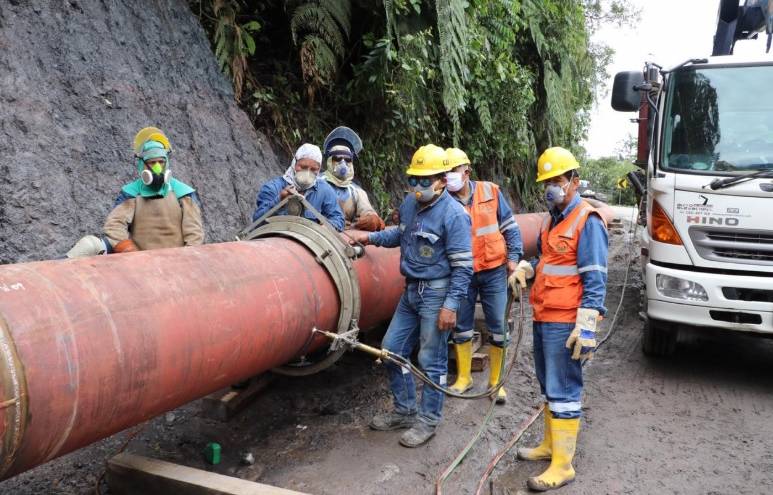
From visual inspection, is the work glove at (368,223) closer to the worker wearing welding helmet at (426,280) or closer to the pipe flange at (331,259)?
the worker wearing welding helmet at (426,280)

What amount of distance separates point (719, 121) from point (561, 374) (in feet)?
9.86

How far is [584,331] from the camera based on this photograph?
3170mm

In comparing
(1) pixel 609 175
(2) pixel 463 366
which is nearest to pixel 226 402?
(2) pixel 463 366

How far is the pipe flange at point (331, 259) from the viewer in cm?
329

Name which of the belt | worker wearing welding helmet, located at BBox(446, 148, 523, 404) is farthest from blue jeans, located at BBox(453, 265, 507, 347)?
the belt

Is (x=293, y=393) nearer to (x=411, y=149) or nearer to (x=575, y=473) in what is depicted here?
(x=575, y=473)

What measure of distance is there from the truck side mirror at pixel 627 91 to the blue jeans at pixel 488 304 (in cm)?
226

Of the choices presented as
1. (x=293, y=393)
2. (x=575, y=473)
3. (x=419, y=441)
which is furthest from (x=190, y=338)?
(x=575, y=473)

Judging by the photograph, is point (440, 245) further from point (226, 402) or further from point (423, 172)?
point (226, 402)

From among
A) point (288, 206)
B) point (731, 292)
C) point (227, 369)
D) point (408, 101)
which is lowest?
point (731, 292)

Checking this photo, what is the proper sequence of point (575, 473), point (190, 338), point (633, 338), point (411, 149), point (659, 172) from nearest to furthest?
point (190, 338) → point (575, 473) → point (659, 172) → point (633, 338) → point (411, 149)

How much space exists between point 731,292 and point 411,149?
16.1ft

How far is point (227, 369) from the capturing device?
2619mm

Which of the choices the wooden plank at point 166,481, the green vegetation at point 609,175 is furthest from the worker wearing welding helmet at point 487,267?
the green vegetation at point 609,175
